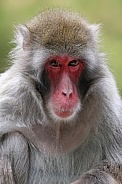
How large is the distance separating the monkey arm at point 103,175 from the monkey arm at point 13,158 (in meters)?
0.48

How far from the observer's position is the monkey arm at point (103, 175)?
7.41m

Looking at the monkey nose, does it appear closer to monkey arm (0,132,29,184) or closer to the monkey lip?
the monkey lip

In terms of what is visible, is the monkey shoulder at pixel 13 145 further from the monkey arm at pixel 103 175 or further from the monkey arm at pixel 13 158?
the monkey arm at pixel 103 175

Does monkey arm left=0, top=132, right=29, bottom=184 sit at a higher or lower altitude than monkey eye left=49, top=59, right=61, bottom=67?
lower

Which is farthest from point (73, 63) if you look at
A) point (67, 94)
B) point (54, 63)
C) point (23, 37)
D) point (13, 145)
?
point (13, 145)

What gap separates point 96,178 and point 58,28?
1.23m

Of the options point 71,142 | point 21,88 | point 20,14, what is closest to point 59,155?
point 71,142

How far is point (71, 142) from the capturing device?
7.62m

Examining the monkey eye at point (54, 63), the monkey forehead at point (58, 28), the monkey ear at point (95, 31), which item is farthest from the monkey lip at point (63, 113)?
the monkey ear at point (95, 31)

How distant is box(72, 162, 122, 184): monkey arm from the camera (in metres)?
7.41

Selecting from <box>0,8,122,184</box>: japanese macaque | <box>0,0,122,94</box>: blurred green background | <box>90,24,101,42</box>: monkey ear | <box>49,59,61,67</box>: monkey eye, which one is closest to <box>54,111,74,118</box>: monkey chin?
<box>0,8,122,184</box>: japanese macaque

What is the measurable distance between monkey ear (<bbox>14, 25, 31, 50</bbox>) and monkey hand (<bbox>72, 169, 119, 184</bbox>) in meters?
1.13

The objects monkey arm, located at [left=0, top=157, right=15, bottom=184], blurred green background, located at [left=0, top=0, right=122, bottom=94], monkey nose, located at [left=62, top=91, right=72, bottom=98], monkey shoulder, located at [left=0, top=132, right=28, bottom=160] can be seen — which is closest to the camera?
monkey nose, located at [left=62, top=91, right=72, bottom=98]

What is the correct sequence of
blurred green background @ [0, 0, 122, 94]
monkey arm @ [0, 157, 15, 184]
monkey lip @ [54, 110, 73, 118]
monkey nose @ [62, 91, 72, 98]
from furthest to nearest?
blurred green background @ [0, 0, 122, 94] < monkey arm @ [0, 157, 15, 184] < monkey lip @ [54, 110, 73, 118] < monkey nose @ [62, 91, 72, 98]
